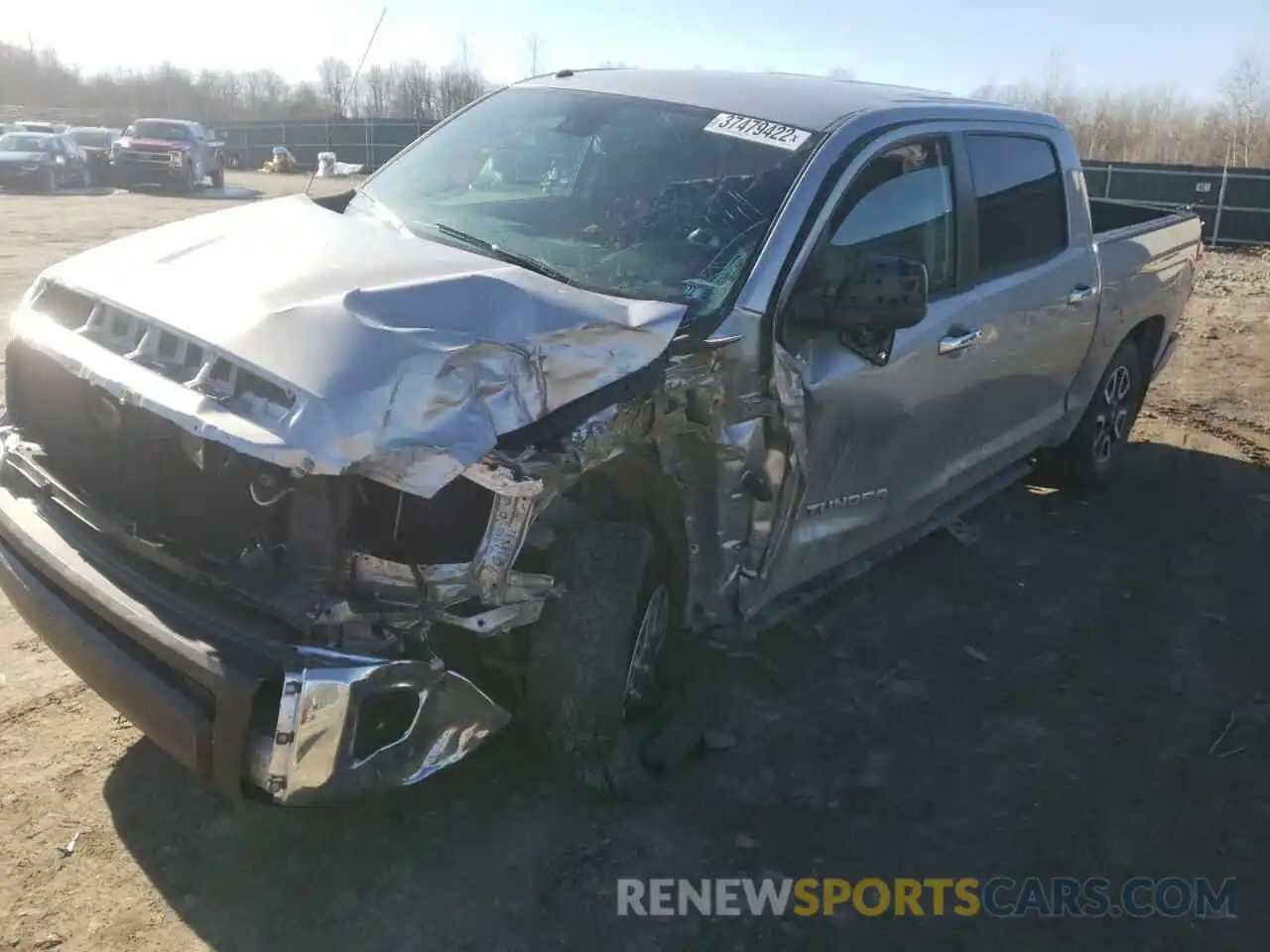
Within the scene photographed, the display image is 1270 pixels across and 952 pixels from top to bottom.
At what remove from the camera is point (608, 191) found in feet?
12.3

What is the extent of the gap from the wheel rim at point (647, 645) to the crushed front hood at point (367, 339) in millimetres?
788

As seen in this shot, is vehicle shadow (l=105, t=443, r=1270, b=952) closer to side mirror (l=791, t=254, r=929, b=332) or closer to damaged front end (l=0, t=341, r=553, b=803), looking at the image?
damaged front end (l=0, t=341, r=553, b=803)

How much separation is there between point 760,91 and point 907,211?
0.70 metres

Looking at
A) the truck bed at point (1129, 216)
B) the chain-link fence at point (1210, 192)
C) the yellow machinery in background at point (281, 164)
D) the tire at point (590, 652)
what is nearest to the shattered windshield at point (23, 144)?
the yellow machinery in background at point (281, 164)

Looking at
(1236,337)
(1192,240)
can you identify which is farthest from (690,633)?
(1236,337)

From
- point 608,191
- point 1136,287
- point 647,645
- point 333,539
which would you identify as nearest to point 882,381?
point 608,191

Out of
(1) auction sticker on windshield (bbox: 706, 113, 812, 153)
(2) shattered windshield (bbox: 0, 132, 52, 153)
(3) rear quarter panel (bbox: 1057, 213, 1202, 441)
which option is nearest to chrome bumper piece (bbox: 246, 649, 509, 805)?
(1) auction sticker on windshield (bbox: 706, 113, 812, 153)

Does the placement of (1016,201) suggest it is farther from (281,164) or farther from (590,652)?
(281,164)

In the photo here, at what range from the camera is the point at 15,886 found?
2777 mm

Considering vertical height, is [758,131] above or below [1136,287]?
above

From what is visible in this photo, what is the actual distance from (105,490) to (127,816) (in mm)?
889

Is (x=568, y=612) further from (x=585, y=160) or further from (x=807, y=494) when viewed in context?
(x=585, y=160)

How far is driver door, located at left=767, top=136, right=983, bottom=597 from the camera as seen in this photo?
3537mm

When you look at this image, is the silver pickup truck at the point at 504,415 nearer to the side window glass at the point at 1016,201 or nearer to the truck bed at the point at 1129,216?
the side window glass at the point at 1016,201
